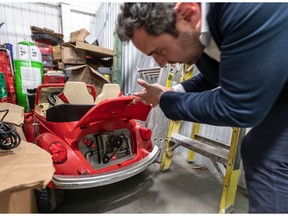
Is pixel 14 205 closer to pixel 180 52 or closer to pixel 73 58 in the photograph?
pixel 180 52

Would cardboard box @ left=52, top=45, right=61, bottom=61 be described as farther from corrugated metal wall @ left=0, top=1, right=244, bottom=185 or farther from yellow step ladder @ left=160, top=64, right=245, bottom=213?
yellow step ladder @ left=160, top=64, right=245, bottom=213

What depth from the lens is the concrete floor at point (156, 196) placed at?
4.37 feet

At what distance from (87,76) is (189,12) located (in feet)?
9.46

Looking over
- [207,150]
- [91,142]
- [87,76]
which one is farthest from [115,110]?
[87,76]

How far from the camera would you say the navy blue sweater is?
41 cm

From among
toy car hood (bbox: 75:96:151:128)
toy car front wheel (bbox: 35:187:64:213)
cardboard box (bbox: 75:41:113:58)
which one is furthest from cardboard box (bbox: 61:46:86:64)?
toy car front wheel (bbox: 35:187:64:213)

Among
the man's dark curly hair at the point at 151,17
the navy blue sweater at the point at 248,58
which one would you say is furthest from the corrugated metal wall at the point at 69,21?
the navy blue sweater at the point at 248,58

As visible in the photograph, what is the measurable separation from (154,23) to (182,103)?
0.25m

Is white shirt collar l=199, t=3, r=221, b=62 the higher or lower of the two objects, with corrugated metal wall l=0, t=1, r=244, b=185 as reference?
lower

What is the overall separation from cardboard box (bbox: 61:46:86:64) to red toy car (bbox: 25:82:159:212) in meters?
2.04

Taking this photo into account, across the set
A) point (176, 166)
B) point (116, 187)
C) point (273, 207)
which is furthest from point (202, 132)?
point (273, 207)

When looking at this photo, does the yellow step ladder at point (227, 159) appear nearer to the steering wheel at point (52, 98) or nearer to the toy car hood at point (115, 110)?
the toy car hood at point (115, 110)

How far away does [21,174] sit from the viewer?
65cm

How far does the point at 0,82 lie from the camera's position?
2.48m
